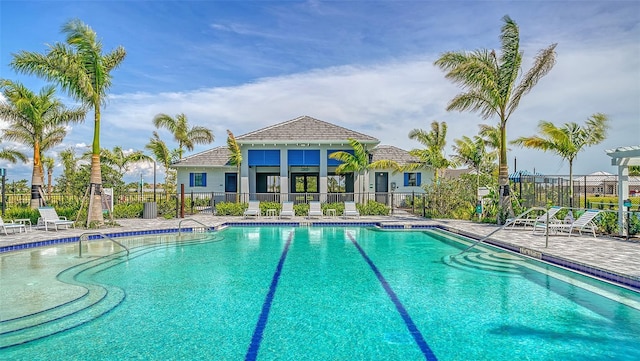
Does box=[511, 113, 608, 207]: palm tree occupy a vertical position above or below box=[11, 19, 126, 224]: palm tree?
below

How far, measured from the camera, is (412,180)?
28.5 m

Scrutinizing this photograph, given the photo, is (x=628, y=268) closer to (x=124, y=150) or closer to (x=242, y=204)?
(x=242, y=204)

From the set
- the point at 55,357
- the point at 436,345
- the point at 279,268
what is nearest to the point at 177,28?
the point at 279,268

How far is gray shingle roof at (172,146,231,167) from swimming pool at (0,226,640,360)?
1702cm

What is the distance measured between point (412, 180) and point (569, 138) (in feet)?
33.5

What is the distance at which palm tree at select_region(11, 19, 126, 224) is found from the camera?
13.2 metres

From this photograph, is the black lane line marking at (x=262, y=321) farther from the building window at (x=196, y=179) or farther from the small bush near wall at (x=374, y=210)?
the building window at (x=196, y=179)

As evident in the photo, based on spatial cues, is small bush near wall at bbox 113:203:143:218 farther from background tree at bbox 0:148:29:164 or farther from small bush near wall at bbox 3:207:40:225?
background tree at bbox 0:148:29:164

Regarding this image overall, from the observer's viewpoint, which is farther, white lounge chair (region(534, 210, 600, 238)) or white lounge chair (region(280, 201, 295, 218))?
white lounge chair (region(280, 201, 295, 218))

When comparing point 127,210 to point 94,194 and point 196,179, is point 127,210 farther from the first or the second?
point 196,179

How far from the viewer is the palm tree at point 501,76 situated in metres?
14.4

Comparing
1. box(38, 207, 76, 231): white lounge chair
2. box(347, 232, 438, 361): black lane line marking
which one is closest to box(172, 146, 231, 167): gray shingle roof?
box(38, 207, 76, 231): white lounge chair

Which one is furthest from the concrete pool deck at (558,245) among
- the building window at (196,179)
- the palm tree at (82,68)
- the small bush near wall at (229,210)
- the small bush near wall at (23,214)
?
the building window at (196,179)

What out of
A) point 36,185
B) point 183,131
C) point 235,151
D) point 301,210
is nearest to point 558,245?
point 301,210
